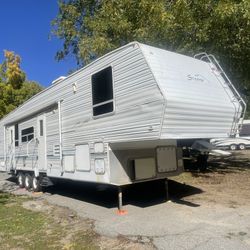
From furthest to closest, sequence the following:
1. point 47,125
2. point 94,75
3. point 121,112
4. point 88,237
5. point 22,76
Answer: point 22,76, point 47,125, point 94,75, point 121,112, point 88,237

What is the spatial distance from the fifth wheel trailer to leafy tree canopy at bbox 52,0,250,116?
86.7 inches

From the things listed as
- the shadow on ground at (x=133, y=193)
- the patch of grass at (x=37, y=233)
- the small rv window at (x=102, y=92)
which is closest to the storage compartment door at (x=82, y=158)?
the small rv window at (x=102, y=92)

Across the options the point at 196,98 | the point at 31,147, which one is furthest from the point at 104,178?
the point at 31,147

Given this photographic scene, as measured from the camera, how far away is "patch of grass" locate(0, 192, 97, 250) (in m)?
6.45

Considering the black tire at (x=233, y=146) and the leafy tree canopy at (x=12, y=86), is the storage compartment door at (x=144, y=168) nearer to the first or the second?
the leafy tree canopy at (x=12, y=86)

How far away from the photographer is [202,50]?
12906 millimetres

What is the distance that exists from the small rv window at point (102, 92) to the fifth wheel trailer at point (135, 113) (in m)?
0.02

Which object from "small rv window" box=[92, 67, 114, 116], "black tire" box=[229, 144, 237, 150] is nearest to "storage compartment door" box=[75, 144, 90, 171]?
"small rv window" box=[92, 67, 114, 116]

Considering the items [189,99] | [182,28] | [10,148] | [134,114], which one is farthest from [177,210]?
[10,148]

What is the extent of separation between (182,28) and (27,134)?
653cm

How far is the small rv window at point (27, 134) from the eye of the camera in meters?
13.0

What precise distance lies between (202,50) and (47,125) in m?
5.83

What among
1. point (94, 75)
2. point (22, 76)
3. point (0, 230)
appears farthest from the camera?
point (22, 76)

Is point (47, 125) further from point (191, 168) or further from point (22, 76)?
point (22, 76)
